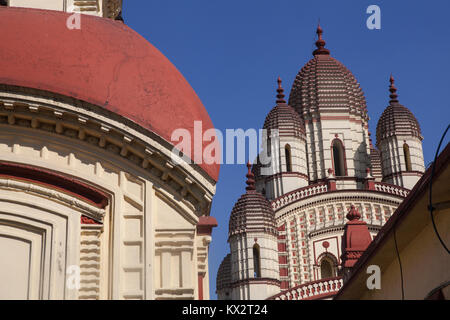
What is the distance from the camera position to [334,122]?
4244 centimetres

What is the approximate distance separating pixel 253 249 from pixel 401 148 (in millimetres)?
8924

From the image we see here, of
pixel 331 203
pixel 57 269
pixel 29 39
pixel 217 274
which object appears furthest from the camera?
pixel 217 274

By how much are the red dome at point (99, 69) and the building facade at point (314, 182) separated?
23293 millimetres

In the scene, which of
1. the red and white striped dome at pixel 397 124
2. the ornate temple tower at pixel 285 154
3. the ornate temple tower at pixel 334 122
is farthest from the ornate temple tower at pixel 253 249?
the red and white striped dome at pixel 397 124

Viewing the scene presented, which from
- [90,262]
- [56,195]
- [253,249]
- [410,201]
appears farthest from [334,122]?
[410,201]

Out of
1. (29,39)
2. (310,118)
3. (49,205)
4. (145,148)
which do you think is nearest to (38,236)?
(49,205)

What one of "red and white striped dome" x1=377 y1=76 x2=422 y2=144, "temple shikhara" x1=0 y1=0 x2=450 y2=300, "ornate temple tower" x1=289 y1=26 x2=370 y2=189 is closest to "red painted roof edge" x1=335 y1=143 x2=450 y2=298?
"temple shikhara" x1=0 y1=0 x2=450 y2=300

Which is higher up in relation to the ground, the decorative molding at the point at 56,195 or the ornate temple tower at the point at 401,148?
the ornate temple tower at the point at 401,148

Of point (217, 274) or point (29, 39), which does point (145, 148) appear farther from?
point (217, 274)

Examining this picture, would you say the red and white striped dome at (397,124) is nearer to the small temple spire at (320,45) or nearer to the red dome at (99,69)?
the small temple spire at (320,45)

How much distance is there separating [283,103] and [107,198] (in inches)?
1283

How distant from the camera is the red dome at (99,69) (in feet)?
37.3
